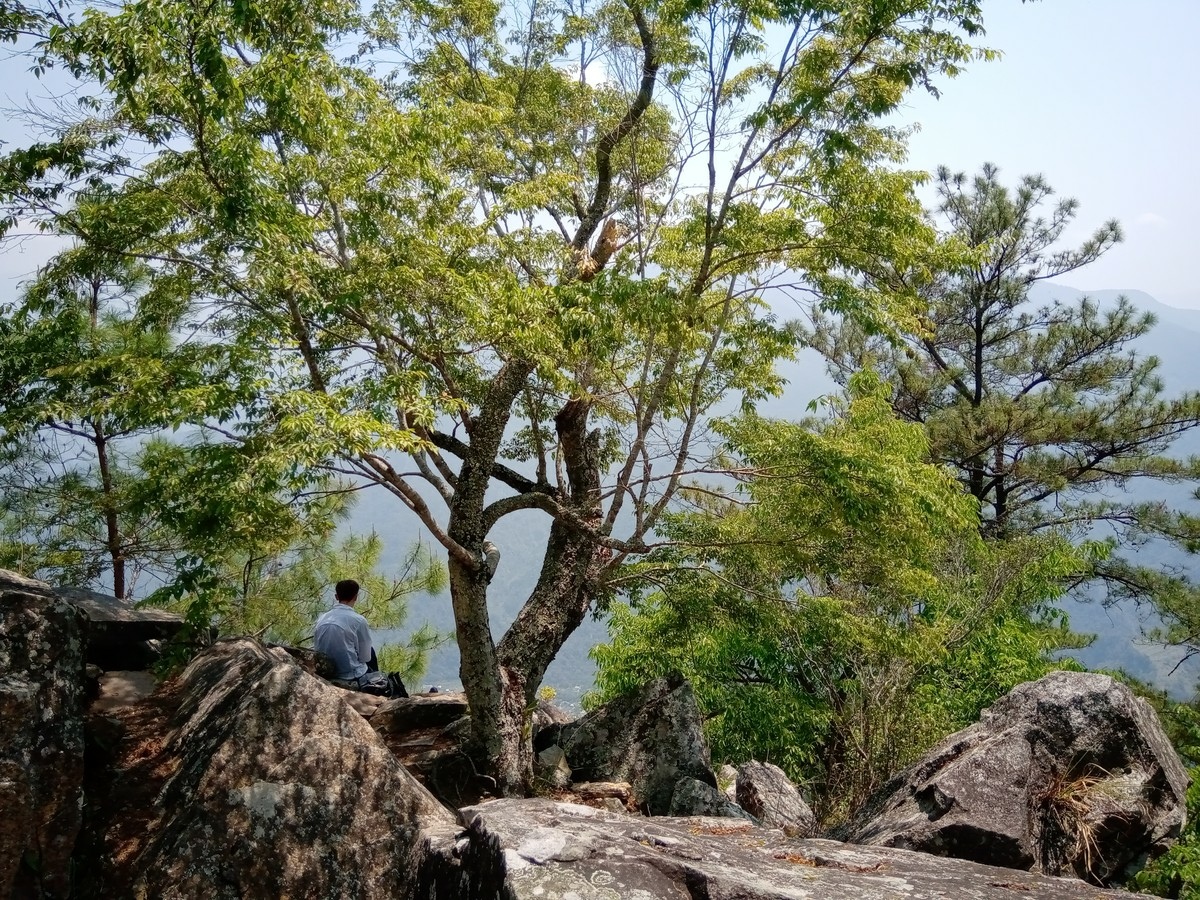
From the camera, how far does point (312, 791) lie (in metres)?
5.22

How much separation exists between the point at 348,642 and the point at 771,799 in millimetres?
5056

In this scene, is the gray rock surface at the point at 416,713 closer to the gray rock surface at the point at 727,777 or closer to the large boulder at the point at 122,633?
the large boulder at the point at 122,633

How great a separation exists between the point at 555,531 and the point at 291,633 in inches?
309

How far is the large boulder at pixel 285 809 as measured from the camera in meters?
4.79

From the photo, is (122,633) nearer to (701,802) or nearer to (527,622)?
(527,622)

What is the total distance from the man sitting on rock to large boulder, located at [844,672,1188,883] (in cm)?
563

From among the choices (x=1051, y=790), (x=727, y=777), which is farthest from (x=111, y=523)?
(x=1051, y=790)

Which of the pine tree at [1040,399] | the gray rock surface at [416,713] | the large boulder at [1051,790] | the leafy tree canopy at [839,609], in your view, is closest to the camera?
the large boulder at [1051,790]

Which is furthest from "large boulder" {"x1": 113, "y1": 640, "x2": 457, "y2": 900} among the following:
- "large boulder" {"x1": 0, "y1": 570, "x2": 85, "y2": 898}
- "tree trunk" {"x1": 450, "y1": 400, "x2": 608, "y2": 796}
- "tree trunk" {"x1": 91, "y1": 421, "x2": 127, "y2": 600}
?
"tree trunk" {"x1": 91, "y1": 421, "x2": 127, "y2": 600}

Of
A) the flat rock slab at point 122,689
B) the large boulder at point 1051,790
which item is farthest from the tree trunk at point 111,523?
the large boulder at point 1051,790

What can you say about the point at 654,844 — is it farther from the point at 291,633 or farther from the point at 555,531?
the point at 291,633

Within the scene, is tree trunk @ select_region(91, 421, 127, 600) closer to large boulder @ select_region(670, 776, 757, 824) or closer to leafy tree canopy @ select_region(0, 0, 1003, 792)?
leafy tree canopy @ select_region(0, 0, 1003, 792)

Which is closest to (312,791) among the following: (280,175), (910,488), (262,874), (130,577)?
(262,874)

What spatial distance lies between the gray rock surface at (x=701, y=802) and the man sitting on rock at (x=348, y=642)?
12.6ft
